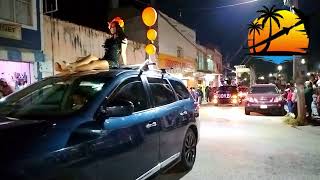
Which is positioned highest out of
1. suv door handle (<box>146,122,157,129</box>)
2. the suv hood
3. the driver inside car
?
the driver inside car

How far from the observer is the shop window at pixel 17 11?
44.5 feet

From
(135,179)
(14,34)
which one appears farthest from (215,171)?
(14,34)

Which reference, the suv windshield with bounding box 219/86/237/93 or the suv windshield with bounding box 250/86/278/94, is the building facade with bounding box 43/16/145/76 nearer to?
the suv windshield with bounding box 250/86/278/94

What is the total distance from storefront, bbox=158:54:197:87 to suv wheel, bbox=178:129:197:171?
2217cm

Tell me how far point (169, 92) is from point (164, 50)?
24.6 metres

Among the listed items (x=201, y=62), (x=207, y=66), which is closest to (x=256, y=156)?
(x=201, y=62)

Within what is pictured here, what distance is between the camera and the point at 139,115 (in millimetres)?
4910

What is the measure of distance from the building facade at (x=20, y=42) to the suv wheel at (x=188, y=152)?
27.4 ft

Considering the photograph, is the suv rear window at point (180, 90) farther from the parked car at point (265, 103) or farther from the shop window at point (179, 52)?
the shop window at point (179, 52)

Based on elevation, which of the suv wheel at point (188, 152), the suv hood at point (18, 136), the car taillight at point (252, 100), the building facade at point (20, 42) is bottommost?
the suv wheel at point (188, 152)

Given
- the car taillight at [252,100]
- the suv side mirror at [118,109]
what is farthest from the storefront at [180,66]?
the suv side mirror at [118,109]

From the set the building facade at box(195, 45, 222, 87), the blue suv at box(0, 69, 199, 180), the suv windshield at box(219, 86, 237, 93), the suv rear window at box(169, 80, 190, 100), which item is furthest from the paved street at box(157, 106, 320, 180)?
the building facade at box(195, 45, 222, 87)

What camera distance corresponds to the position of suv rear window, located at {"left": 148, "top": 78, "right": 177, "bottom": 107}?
5.70m

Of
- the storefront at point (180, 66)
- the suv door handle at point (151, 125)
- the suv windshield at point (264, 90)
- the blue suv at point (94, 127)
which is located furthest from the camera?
the storefront at point (180, 66)
